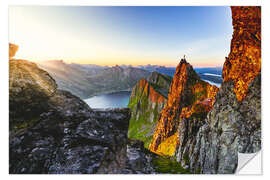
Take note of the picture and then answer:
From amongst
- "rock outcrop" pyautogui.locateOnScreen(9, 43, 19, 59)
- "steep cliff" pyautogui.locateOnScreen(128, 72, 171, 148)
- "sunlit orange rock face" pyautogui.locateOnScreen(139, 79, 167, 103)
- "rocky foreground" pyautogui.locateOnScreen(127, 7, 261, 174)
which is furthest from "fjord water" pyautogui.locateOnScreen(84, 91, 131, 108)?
"sunlit orange rock face" pyautogui.locateOnScreen(139, 79, 167, 103)

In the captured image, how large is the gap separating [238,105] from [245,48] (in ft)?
7.73

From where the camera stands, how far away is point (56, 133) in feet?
13.9

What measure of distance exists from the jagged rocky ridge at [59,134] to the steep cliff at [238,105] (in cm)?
280

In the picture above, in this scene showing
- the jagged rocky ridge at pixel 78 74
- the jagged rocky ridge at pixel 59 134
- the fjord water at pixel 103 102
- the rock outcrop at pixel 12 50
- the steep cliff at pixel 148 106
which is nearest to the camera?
the jagged rocky ridge at pixel 59 134

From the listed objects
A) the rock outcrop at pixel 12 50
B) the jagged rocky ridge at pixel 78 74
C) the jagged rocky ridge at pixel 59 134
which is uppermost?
the rock outcrop at pixel 12 50

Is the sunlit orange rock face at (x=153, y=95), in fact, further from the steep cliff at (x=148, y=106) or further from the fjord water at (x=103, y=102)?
the fjord water at (x=103, y=102)

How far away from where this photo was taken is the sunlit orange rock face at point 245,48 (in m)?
5.30

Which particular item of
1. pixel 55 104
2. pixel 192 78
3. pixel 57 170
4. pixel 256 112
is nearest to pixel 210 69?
pixel 256 112

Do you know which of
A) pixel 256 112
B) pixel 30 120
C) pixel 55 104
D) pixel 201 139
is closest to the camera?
pixel 30 120

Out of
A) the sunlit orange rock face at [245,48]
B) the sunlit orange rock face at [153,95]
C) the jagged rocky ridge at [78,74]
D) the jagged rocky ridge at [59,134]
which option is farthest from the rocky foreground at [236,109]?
the sunlit orange rock face at [153,95]

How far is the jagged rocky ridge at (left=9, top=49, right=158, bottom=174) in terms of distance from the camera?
157 inches

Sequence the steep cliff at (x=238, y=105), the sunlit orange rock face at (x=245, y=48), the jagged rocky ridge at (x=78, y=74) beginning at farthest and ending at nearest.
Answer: the jagged rocky ridge at (x=78, y=74)
the sunlit orange rock face at (x=245, y=48)
the steep cliff at (x=238, y=105)
